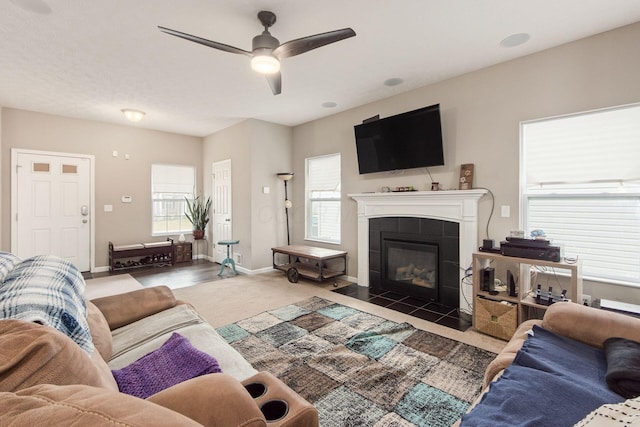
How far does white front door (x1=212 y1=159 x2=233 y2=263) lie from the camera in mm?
5852

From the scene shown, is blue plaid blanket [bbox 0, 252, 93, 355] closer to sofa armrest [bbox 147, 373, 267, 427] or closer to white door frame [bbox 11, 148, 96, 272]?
sofa armrest [bbox 147, 373, 267, 427]

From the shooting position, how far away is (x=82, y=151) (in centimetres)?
530

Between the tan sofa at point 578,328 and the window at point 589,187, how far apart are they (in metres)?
1.45

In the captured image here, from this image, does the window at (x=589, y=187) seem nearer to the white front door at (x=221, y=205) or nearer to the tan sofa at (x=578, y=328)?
the tan sofa at (x=578, y=328)

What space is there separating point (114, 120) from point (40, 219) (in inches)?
81.5

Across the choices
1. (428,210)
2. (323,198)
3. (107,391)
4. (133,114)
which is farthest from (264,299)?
(133,114)

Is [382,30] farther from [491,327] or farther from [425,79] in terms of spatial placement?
[491,327]

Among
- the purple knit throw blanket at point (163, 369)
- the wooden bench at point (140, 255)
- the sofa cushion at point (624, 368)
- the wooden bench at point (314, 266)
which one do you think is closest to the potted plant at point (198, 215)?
the wooden bench at point (140, 255)

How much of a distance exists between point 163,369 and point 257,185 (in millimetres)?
4188

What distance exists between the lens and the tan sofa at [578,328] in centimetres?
147

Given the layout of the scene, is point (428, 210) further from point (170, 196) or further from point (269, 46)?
point (170, 196)

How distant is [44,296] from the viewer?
1139 millimetres

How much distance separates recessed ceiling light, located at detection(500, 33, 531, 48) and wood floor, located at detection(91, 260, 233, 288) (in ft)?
15.8

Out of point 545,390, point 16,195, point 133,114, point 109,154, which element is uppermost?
point 133,114
